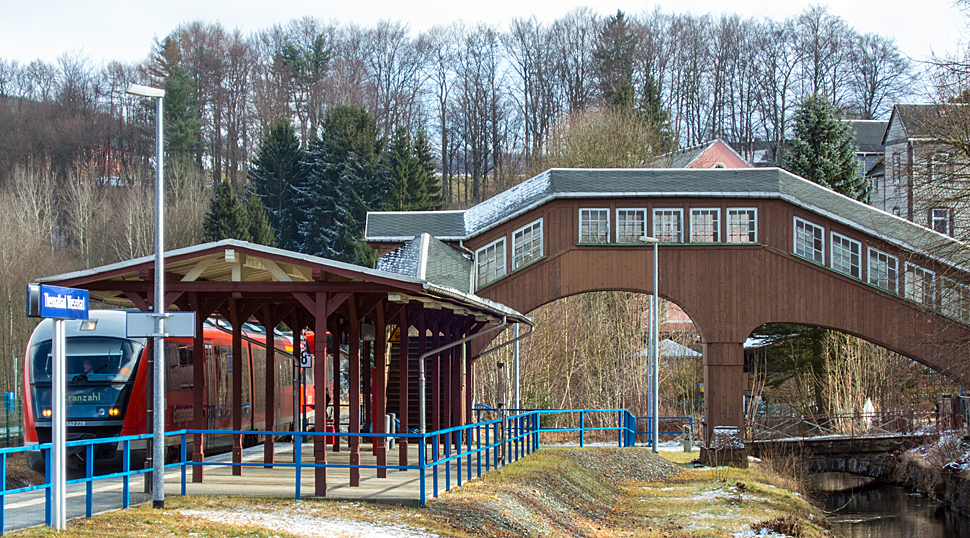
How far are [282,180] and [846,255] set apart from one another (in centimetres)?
3870

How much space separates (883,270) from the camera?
30.2 metres

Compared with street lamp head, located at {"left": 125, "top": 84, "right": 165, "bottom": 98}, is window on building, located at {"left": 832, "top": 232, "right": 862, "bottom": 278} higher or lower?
lower

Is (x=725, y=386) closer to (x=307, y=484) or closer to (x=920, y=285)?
(x=920, y=285)

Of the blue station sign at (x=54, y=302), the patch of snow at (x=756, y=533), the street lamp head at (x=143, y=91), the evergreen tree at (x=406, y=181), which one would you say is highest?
the evergreen tree at (x=406, y=181)

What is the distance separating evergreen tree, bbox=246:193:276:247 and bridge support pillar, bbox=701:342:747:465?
29.7 metres

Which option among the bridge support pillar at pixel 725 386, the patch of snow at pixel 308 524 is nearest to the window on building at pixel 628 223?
the bridge support pillar at pixel 725 386

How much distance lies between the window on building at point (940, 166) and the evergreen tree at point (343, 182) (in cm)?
3304

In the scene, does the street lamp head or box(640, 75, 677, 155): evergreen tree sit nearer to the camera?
the street lamp head

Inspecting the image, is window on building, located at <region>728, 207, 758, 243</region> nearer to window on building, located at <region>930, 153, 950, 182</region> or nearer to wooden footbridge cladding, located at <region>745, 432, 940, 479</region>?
window on building, located at <region>930, 153, 950, 182</region>

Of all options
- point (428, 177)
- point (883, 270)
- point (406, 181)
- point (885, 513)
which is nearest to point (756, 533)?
point (885, 513)

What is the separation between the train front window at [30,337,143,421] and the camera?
→ 18656 mm

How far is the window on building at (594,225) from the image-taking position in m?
30.8

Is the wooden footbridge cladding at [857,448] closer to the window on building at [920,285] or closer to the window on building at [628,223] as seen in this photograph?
the window on building at [920,285]

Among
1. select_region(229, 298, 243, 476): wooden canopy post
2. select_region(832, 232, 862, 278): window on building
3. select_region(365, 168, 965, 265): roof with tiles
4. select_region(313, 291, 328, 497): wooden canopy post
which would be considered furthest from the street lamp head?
select_region(832, 232, 862, 278): window on building
